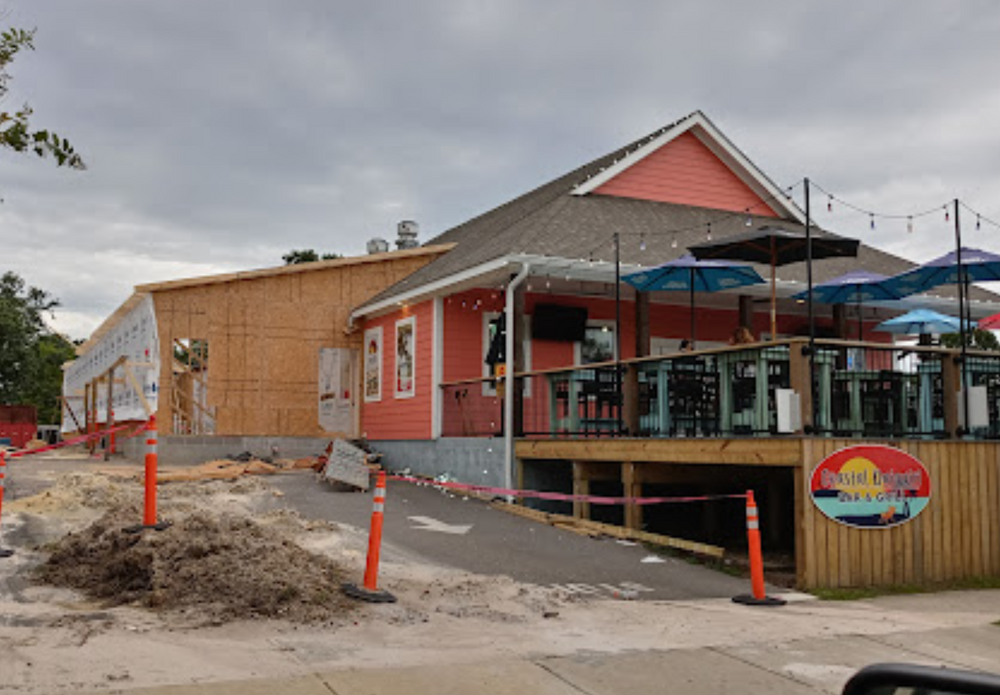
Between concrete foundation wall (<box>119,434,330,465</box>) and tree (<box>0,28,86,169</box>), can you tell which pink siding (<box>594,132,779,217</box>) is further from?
tree (<box>0,28,86,169</box>)

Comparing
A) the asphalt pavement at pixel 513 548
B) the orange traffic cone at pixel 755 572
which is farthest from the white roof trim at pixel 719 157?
the orange traffic cone at pixel 755 572

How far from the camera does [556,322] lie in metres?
17.7

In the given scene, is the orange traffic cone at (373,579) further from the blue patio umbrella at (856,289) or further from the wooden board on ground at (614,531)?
the blue patio umbrella at (856,289)

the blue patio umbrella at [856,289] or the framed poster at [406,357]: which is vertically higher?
the blue patio umbrella at [856,289]

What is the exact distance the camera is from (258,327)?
19453mm

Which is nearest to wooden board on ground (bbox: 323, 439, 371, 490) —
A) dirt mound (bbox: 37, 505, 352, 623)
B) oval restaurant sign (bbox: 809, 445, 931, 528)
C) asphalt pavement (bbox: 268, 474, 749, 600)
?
asphalt pavement (bbox: 268, 474, 749, 600)

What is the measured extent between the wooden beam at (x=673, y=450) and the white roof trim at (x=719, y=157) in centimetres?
670

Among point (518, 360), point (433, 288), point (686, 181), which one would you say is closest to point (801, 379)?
point (518, 360)

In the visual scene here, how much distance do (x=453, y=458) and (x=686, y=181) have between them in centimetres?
823

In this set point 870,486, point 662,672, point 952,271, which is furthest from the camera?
point 952,271

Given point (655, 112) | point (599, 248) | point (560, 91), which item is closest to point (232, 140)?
point (560, 91)

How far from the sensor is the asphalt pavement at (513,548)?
9.35 m

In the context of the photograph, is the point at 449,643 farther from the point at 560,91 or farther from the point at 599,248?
the point at 560,91

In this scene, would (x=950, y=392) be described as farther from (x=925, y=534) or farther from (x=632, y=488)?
(x=632, y=488)
